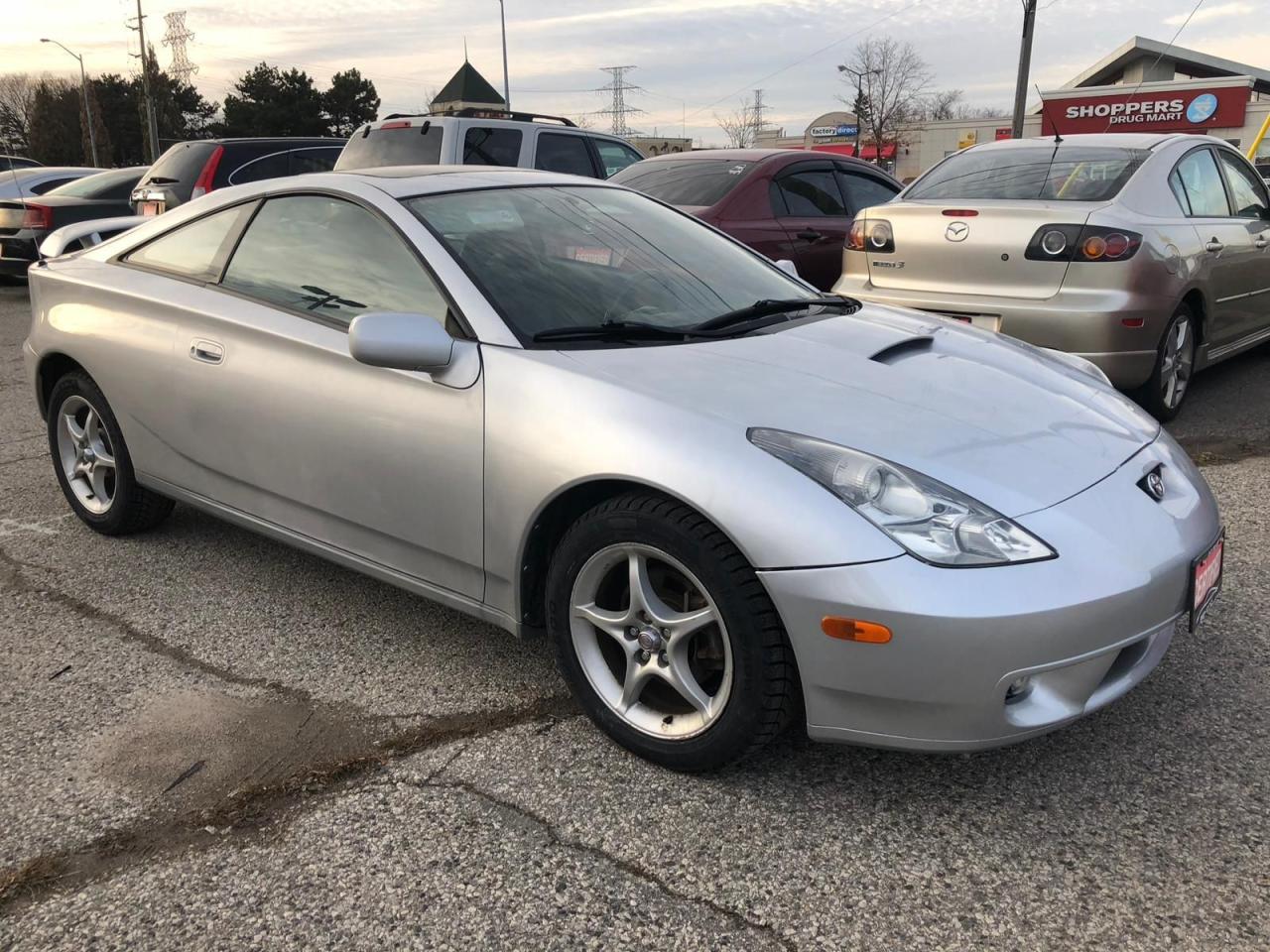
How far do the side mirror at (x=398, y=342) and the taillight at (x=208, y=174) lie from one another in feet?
25.9

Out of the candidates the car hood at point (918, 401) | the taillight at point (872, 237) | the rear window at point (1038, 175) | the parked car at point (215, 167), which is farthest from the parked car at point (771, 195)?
the parked car at point (215, 167)

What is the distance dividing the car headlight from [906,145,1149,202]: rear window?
3.77m

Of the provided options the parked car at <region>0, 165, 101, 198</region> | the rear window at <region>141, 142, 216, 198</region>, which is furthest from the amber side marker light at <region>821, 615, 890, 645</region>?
the parked car at <region>0, 165, 101, 198</region>

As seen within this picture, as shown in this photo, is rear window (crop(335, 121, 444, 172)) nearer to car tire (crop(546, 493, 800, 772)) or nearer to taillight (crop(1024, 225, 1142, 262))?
taillight (crop(1024, 225, 1142, 262))

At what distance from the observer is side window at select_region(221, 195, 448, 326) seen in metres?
2.96

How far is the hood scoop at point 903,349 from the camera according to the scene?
9.36 ft

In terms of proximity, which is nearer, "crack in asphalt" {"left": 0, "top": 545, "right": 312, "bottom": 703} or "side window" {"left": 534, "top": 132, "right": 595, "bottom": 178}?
"crack in asphalt" {"left": 0, "top": 545, "right": 312, "bottom": 703}

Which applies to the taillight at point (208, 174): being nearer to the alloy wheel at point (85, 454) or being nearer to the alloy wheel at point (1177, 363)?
the alloy wheel at point (85, 454)

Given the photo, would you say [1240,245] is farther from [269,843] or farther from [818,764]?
[269,843]

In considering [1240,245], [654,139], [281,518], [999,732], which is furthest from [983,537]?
[654,139]

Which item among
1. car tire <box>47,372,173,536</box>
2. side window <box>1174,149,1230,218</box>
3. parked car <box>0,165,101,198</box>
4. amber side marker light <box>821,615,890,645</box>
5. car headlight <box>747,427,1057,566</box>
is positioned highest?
side window <box>1174,149,1230,218</box>

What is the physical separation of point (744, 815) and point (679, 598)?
1.70 feet

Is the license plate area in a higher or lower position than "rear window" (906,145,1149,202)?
lower

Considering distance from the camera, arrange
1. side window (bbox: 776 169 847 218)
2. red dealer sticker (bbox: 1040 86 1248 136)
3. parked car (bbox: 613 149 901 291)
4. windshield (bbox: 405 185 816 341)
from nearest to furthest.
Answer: windshield (bbox: 405 185 816 341) → parked car (bbox: 613 149 901 291) → side window (bbox: 776 169 847 218) → red dealer sticker (bbox: 1040 86 1248 136)
